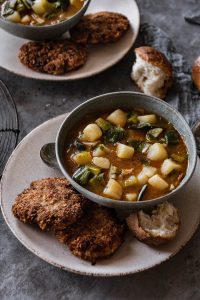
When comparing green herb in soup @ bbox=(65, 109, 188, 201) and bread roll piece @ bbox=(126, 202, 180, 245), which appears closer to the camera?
bread roll piece @ bbox=(126, 202, 180, 245)

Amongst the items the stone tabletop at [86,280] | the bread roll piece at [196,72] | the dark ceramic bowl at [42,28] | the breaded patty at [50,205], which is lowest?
the stone tabletop at [86,280]

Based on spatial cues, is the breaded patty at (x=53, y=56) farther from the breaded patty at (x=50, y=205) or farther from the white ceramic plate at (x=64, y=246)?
the breaded patty at (x=50, y=205)

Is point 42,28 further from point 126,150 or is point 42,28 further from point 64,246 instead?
point 64,246

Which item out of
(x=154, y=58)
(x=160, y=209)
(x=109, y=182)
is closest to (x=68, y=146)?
(x=109, y=182)

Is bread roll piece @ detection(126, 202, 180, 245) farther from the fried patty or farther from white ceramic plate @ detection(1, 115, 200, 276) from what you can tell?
the fried patty

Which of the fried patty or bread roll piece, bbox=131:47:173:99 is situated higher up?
the fried patty

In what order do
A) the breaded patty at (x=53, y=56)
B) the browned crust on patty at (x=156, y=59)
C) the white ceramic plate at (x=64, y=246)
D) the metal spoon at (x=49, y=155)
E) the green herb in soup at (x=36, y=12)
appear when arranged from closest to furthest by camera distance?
the white ceramic plate at (x=64, y=246) → the metal spoon at (x=49, y=155) → the browned crust on patty at (x=156, y=59) → the breaded patty at (x=53, y=56) → the green herb in soup at (x=36, y=12)

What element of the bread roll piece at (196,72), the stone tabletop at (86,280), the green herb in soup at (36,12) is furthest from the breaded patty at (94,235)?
the green herb in soup at (36,12)

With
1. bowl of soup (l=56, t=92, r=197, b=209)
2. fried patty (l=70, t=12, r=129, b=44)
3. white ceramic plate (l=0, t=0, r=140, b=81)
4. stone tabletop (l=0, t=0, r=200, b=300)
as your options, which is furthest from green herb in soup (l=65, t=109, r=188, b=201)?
fried patty (l=70, t=12, r=129, b=44)
